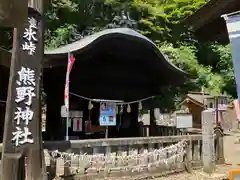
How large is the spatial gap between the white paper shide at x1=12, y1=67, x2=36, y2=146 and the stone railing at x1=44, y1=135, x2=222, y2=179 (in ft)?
2.49

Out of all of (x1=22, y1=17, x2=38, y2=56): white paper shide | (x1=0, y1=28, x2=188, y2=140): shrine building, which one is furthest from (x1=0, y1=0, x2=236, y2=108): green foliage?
(x1=22, y1=17, x2=38, y2=56): white paper shide

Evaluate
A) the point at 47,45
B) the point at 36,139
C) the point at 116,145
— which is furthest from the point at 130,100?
the point at 47,45

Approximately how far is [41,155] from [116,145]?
1.96 meters

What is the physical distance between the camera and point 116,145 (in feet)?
23.6

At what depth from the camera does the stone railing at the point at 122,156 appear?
250 inches

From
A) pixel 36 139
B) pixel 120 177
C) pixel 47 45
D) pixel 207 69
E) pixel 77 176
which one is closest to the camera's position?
pixel 36 139

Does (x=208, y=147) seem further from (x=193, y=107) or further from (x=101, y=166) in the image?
(x=193, y=107)

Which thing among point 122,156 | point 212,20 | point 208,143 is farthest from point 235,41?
point 208,143

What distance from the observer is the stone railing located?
635 cm

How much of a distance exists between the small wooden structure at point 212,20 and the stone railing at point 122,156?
3.17 m

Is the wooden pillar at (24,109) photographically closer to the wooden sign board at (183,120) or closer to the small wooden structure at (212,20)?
the small wooden structure at (212,20)

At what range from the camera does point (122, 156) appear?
719 cm

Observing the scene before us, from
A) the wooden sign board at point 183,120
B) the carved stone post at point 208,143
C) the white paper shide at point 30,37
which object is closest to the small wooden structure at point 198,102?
the wooden sign board at point 183,120

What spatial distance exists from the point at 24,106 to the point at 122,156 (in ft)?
8.68
